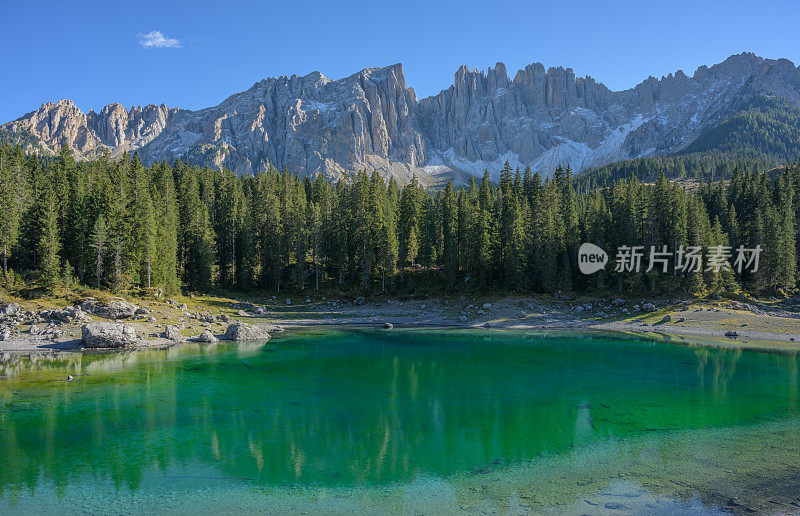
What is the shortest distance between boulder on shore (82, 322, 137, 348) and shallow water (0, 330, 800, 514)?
396 cm

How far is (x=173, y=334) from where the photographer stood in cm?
4356

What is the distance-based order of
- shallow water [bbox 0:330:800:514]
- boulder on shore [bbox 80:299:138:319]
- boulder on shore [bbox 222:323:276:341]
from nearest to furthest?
1. shallow water [bbox 0:330:800:514]
2. boulder on shore [bbox 80:299:138:319]
3. boulder on shore [bbox 222:323:276:341]

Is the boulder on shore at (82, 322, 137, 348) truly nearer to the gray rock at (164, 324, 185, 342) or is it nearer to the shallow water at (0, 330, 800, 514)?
the gray rock at (164, 324, 185, 342)

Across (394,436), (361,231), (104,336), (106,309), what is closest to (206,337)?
(104,336)

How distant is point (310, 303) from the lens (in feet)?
221

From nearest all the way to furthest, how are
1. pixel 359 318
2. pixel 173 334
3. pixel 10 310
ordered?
pixel 10 310, pixel 173 334, pixel 359 318

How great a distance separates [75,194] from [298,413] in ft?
171

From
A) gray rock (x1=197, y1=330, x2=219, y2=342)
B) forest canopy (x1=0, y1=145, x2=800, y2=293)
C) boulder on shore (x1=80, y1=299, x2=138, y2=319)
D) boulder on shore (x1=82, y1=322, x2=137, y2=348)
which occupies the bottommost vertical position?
gray rock (x1=197, y1=330, x2=219, y2=342)

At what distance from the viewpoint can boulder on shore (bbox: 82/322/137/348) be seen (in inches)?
1516

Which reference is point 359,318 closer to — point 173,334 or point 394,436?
point 173,334

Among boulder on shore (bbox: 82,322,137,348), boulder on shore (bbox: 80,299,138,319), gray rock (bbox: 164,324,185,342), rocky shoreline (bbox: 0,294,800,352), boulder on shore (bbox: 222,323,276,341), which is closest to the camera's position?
→ boulder on shore (bbox: 82,322,137,348)

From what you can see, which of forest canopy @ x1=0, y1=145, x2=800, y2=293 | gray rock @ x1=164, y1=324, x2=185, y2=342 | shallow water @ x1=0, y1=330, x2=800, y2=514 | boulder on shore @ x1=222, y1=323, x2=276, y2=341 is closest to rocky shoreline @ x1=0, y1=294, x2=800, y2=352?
gray rock @ x1=164, y1=324, x2=185, y2=342

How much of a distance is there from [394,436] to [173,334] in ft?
111

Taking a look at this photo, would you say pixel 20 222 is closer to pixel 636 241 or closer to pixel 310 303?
pixel 310 303
